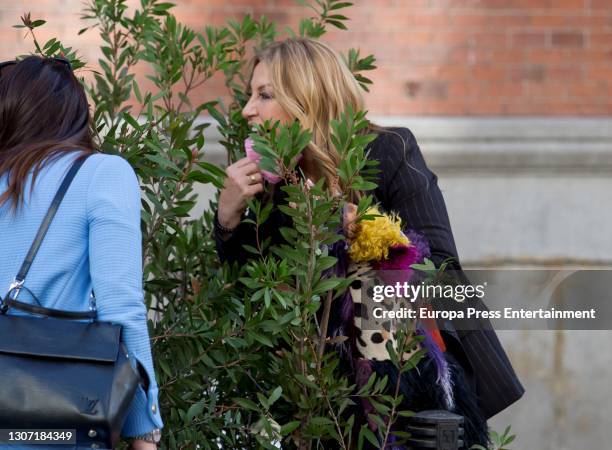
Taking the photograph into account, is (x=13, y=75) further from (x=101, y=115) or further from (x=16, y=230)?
(x=101, y=115)

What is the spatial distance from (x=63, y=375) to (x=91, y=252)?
283 millimetres

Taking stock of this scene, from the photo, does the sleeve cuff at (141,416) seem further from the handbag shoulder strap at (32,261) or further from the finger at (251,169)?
the finger at (251,169)

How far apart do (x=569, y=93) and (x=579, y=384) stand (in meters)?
1.62

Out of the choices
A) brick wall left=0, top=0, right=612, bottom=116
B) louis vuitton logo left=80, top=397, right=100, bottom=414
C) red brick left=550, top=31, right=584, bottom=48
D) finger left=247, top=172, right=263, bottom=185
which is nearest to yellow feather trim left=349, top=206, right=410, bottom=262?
finger left=247, top=172, right=263, bottom=185

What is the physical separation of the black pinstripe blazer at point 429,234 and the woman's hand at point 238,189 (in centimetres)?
5

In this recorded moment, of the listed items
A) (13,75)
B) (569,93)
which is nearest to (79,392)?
(13,75)

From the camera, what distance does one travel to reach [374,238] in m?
3.04

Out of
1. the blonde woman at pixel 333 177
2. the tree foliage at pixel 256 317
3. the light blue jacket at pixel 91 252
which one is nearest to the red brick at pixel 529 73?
the blonde woman at pixel 333 177

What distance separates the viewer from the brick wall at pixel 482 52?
19.6ft

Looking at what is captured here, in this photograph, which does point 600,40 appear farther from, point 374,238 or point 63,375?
point 63,375

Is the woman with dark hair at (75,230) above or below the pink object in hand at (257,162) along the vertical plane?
below

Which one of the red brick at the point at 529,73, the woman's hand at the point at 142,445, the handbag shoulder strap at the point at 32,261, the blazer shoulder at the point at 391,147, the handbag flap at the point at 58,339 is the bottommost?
the woman's hand at the point at 142,445

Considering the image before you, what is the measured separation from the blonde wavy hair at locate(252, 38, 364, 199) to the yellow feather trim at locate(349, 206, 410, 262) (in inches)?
12.0

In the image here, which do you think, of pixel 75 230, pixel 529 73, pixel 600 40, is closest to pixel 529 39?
pixel 529 73
